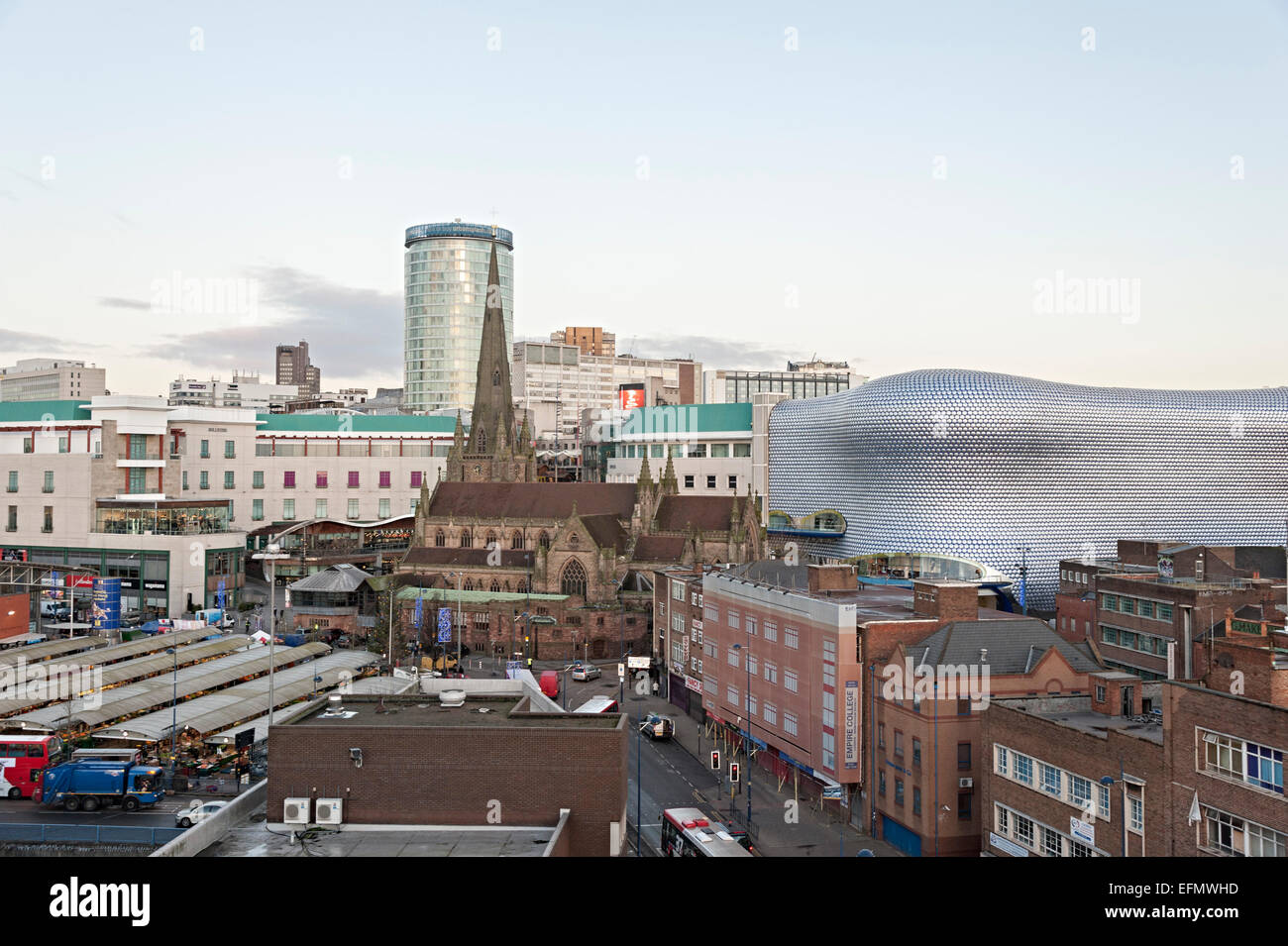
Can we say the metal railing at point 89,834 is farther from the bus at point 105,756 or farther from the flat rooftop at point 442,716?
the flat rooftop at point 442,716

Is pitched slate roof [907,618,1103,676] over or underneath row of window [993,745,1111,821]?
over

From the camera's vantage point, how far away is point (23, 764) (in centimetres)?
4631

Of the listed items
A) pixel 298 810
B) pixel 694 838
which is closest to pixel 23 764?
pixel 298 810

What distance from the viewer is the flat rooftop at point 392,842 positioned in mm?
22688

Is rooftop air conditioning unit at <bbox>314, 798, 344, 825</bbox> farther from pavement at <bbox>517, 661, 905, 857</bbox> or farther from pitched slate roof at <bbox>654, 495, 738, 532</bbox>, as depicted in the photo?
pitched slate roof at <bbox>654, 495, 738, 532</bbox>

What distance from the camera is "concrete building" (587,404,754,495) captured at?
5664 inches

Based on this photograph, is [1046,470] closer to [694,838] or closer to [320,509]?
[694,838]

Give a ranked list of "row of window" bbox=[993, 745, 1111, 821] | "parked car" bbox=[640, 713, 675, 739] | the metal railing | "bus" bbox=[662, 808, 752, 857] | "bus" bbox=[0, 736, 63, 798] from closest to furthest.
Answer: "row of window" bbox=[993, 745, 1111, 821]
"bus" bbox=[662, 808, 752, 857]
the metal railing
"bus" bbox=[0, 736, 63, 798]
"parked car" bbox=[640, 713, 675, 739]

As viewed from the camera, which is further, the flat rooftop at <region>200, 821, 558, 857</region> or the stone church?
the stone church

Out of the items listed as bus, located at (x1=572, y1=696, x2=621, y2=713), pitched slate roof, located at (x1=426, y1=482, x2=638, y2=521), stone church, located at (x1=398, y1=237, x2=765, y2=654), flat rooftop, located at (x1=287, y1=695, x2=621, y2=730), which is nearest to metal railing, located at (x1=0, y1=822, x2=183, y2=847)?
flat rooftop, located at (x1=287, y1=695, x2=621, y2=730)

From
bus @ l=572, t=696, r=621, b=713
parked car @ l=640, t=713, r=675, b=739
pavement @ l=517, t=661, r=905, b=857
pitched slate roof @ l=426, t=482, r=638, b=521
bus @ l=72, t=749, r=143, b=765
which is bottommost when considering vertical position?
pavement @ l=517, t=661, r=905, b=857

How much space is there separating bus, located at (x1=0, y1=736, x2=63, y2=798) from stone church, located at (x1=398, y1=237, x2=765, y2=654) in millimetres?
42029
